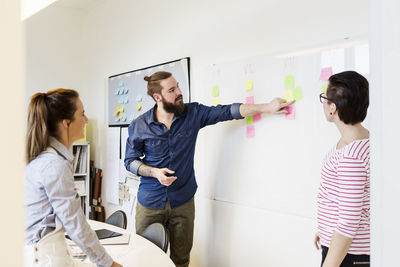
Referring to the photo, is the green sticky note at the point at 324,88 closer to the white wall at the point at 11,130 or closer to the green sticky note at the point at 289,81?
the green sticky note at the point at 289,81

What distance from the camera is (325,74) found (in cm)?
214

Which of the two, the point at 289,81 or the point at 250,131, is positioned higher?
the point at 289,81

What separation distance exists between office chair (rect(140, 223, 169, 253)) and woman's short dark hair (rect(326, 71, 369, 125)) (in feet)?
4.14

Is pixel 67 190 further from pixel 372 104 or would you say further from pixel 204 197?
pixel 204 197

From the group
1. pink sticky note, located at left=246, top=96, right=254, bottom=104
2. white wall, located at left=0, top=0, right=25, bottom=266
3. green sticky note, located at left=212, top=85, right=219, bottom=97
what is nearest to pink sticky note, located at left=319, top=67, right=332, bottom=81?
pink sticky note, located at left=246, top=96, right=254, bottom=104

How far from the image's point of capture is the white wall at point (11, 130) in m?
0.24

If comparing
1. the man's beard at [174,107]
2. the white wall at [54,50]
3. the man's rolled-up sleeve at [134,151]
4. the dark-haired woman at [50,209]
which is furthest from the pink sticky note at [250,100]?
the white wall at [54,50]

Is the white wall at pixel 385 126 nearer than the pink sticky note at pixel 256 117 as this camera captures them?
Yes

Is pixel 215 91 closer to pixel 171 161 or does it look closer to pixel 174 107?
pixel 174 107

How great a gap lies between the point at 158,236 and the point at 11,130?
2.08m

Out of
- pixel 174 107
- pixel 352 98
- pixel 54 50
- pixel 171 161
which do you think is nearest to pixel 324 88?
pixel 352 98

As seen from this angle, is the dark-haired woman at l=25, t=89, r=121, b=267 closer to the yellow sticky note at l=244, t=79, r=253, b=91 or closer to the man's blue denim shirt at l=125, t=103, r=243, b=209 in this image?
the man's blue denim shirt at l=125, t=103, r=243, b=209

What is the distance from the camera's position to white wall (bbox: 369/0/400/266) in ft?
1.13

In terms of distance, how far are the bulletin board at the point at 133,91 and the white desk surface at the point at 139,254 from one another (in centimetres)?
152
